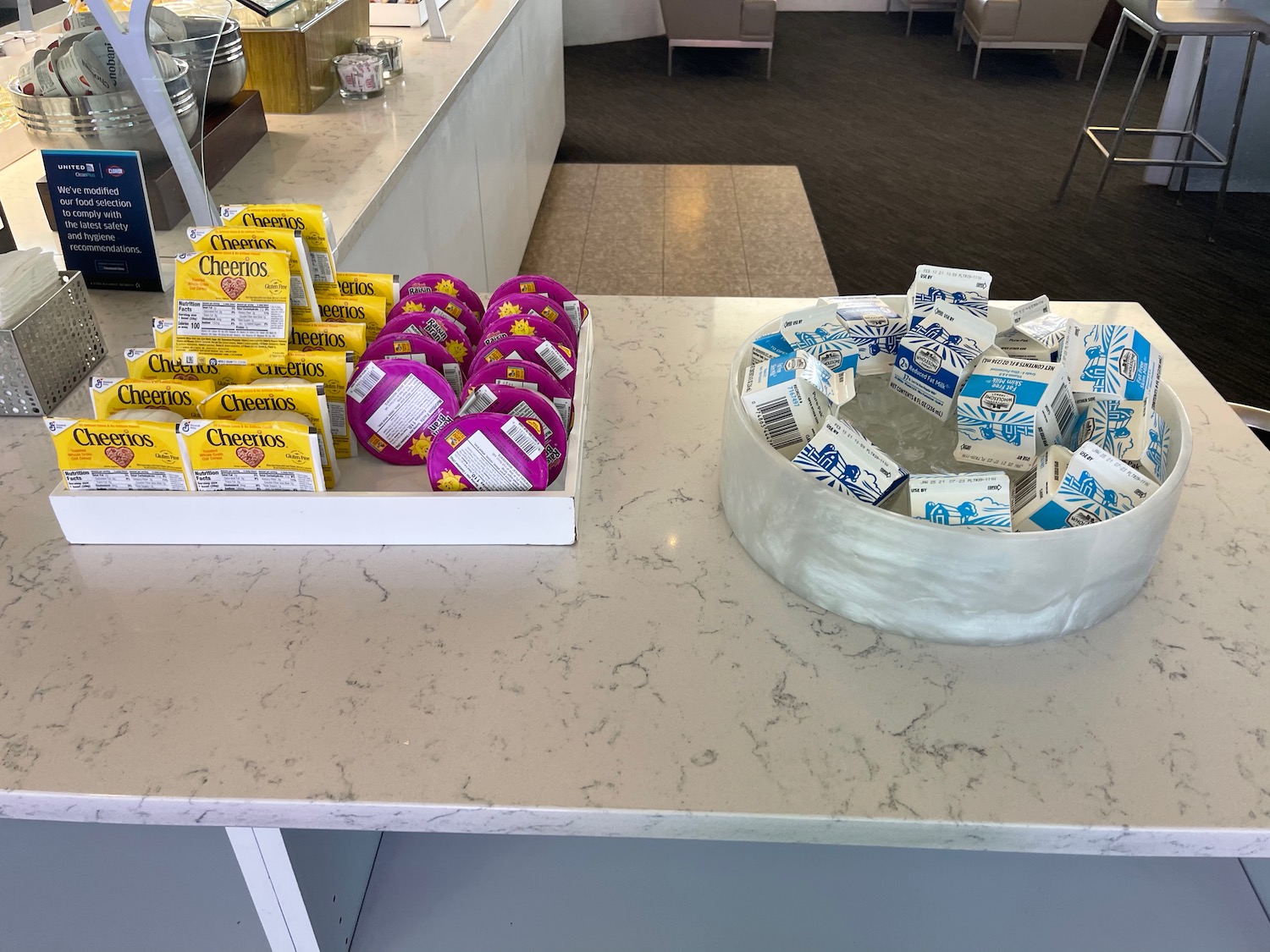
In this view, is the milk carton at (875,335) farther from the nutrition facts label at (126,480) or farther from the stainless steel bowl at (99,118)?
the stainless steel bowl at (99,118)

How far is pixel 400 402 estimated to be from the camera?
36.2 inches

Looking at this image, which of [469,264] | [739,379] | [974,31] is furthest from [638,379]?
[974,31]

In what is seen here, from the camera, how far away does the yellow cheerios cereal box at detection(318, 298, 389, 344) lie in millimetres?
1043

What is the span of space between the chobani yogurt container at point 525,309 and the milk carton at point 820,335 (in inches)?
10.3

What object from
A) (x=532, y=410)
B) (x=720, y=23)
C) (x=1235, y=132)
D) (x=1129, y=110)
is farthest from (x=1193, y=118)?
(x=532, y=410)

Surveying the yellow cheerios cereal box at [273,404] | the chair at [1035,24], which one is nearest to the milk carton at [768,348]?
the yellow cheerios cereal box at [273,404]

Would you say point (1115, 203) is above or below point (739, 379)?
below

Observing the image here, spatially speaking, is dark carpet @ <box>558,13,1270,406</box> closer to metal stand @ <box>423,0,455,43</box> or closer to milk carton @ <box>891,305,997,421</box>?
metal stand @ <box>423,0,455,43</box>

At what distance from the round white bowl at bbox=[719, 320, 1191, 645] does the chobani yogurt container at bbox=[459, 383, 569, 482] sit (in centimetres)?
18

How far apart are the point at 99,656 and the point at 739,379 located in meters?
0.62

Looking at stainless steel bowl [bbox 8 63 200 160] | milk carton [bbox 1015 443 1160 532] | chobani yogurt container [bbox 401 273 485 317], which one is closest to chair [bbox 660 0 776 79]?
stainless steel bowl [bbox 8 63 200 160]

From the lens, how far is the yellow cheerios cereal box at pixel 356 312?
104 cm

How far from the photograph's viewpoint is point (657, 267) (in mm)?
3520

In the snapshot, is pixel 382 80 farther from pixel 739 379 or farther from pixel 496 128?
pixel 739 379
